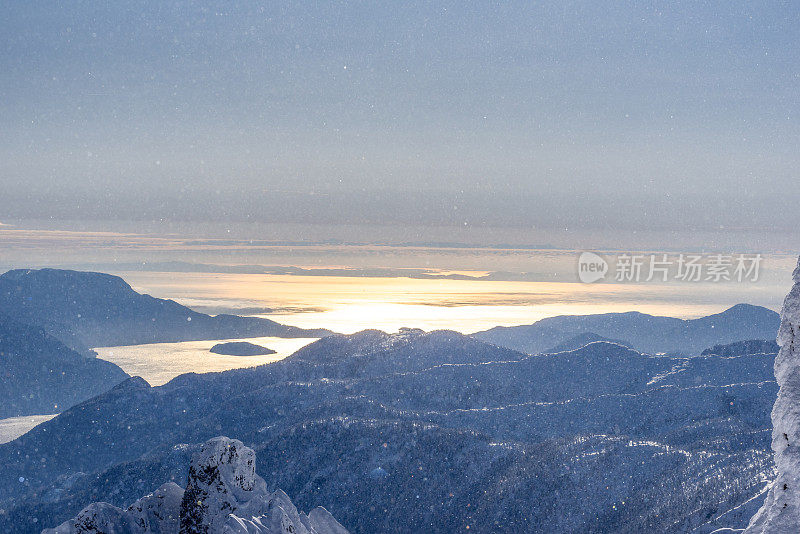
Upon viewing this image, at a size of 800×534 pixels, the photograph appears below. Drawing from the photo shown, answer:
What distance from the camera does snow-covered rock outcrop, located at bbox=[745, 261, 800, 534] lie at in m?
18.1

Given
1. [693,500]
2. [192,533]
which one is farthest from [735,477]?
[192,533]

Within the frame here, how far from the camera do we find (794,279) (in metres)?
19.8

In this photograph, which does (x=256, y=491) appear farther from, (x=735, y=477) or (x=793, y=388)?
(x=735, y=477)

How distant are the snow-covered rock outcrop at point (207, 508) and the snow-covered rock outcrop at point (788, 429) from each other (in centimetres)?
5583

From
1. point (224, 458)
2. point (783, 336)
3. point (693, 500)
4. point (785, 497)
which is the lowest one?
point (693, 500)

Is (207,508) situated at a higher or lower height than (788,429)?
lower

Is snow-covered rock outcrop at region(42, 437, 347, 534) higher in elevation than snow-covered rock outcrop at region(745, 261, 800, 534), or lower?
lower

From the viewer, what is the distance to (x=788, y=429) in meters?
18.9

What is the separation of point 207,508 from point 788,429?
5953cm

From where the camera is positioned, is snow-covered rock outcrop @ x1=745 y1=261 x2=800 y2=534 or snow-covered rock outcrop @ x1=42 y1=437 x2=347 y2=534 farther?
snow-covered rock outcrop @ x1=42 y1=437 x2=347 y2=534

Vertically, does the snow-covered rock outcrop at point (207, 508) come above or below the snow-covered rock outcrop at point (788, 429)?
below

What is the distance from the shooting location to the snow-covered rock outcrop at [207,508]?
217ft

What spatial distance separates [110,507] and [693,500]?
6090 inches

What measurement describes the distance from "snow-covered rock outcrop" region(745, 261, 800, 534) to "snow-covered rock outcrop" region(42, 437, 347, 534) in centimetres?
5583
